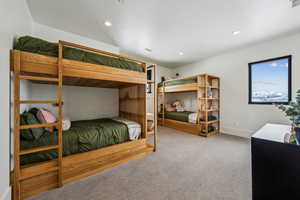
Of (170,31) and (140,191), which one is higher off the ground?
(170,31)

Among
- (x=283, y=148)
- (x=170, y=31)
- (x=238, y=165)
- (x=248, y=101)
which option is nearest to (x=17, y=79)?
(x=283, y=148)

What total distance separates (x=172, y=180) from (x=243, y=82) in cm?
363

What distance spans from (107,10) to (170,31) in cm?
143

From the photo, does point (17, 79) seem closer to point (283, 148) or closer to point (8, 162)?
point (8, 162)

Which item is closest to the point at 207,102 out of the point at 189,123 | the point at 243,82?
the point at 189,123

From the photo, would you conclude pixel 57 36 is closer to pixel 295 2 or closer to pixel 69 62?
pixel 69 62

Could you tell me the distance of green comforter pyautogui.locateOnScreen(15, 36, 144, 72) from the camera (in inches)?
55.8

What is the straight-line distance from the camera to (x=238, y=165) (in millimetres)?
2004

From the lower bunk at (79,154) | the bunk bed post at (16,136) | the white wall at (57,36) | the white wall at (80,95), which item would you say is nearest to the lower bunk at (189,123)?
the lower bunk at (79,154)

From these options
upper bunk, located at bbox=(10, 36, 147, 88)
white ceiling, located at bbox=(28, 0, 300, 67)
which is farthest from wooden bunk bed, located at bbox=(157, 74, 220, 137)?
upper bunk, located at bbox=(10, 36, 147, 88)

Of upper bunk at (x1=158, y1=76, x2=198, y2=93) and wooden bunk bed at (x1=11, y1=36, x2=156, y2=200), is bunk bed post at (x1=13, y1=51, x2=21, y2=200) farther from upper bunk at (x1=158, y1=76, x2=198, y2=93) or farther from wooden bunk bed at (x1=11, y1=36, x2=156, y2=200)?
upper bunk at (x1=158, y1=76, x2=198, y2=93)

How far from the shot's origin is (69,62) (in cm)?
165

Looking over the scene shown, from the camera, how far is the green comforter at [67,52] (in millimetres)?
1417

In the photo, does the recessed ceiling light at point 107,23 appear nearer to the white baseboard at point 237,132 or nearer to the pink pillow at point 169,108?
the pink pillow at point 169,108
